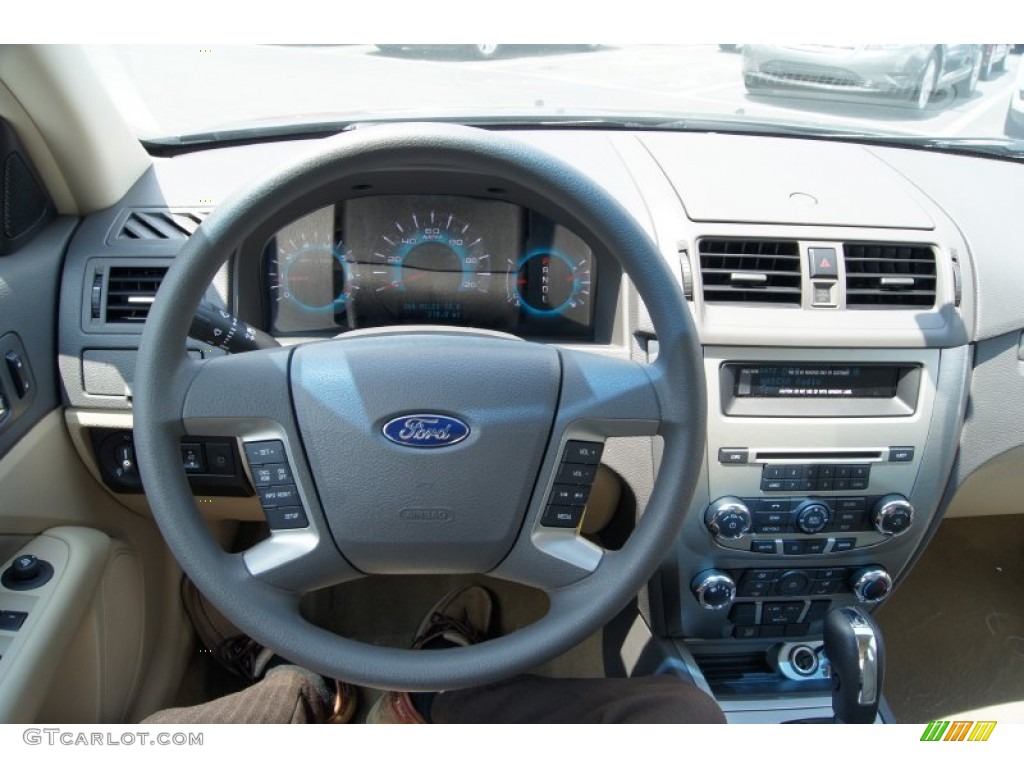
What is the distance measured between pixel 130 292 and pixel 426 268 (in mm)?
594

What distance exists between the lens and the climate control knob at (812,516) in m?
1.63

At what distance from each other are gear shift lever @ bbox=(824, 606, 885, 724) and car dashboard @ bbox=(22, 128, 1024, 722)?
0.66 ft

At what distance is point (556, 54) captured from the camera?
2.00m

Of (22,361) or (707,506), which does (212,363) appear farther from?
(707,506)

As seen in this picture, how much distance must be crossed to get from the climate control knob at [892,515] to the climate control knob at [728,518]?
0.28m

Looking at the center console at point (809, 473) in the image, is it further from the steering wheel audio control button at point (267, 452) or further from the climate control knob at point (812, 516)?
the steering wheel audio control button at point (267, 452)

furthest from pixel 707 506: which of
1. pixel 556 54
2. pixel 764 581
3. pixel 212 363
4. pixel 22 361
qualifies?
pixel 22 361

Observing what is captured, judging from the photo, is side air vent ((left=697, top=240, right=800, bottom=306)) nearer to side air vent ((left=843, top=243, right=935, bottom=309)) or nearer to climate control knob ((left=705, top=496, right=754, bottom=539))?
side air vent ((left=843, top=243, right=935, bottom=309))

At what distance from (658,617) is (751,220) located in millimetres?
895

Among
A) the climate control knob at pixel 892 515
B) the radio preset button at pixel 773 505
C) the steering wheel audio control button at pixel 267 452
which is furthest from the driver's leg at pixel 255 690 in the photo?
the climate control knob at pixel 892 515

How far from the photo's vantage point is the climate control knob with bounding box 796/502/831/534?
163 cm

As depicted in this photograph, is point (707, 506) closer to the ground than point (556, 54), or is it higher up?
closer to the ground

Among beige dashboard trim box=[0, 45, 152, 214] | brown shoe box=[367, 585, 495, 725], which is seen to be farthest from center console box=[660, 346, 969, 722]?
beige dashboard trim box=[0, 45, 152, 214]

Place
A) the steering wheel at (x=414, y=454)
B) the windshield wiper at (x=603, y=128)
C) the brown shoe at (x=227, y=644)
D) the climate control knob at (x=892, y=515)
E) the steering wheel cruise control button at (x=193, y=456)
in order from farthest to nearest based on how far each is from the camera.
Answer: the brown shoe at (x=227, y=644) → the windshield wiper at (x=603, y=128) → the climate control knob at (x=892, y=515) → the steering wheel cruise control button at (x=193, y=456) → the steering wheel at (x=414, y=454)
